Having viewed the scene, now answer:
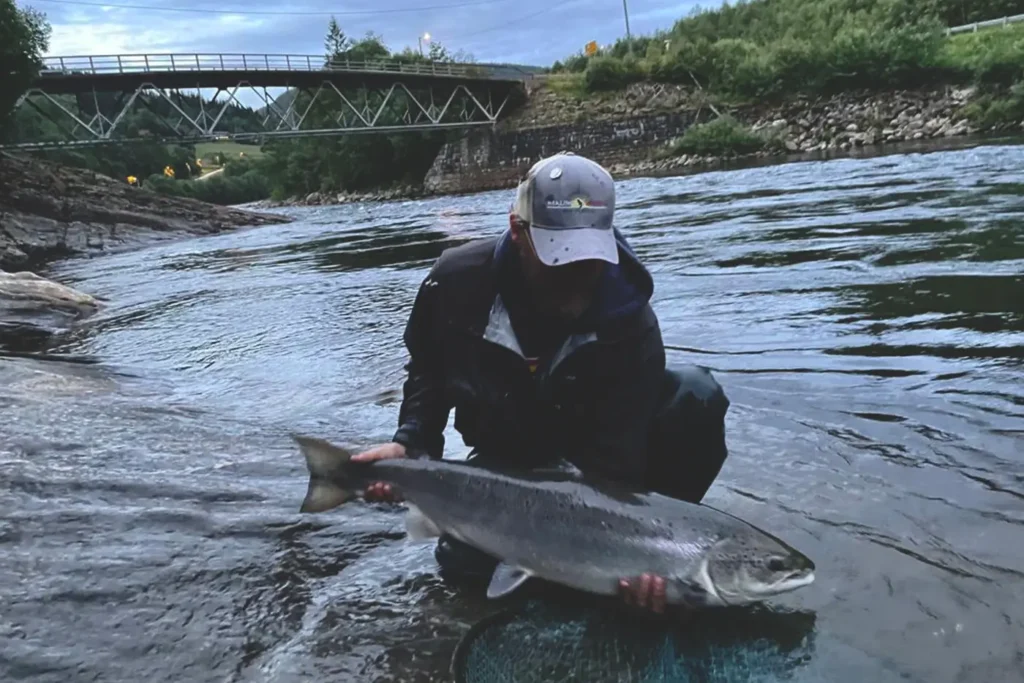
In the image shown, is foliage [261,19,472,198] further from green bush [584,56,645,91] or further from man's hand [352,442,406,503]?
man's hand [352,442,406,503]

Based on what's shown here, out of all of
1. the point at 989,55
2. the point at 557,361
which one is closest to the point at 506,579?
the point at 557,361

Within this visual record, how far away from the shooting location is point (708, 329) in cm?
701

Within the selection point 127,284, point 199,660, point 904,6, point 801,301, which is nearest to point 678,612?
point 199,660

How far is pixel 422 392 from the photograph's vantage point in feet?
11.0

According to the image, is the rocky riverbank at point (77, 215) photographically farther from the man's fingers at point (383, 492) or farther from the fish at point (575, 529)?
the fish at point (575, 529)

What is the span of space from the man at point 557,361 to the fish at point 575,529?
161 millimetres

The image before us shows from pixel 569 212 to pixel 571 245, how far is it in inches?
4.9

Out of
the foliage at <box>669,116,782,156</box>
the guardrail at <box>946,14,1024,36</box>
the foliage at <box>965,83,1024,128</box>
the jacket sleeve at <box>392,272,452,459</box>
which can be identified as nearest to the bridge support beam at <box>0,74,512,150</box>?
the foliage at <box>669,116,782,156</box>

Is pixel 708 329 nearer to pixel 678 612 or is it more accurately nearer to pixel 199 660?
pixel 678 612

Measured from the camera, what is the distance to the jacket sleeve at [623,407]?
9.77ft

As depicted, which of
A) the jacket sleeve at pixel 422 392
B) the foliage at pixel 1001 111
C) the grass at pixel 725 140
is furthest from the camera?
the grass at pixel 725 140

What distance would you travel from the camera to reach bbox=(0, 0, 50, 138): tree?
101 ft

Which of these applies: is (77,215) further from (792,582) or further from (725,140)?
(792,582)

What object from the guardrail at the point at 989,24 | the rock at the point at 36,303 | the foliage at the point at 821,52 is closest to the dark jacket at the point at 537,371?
the rock at the point at 36,303
